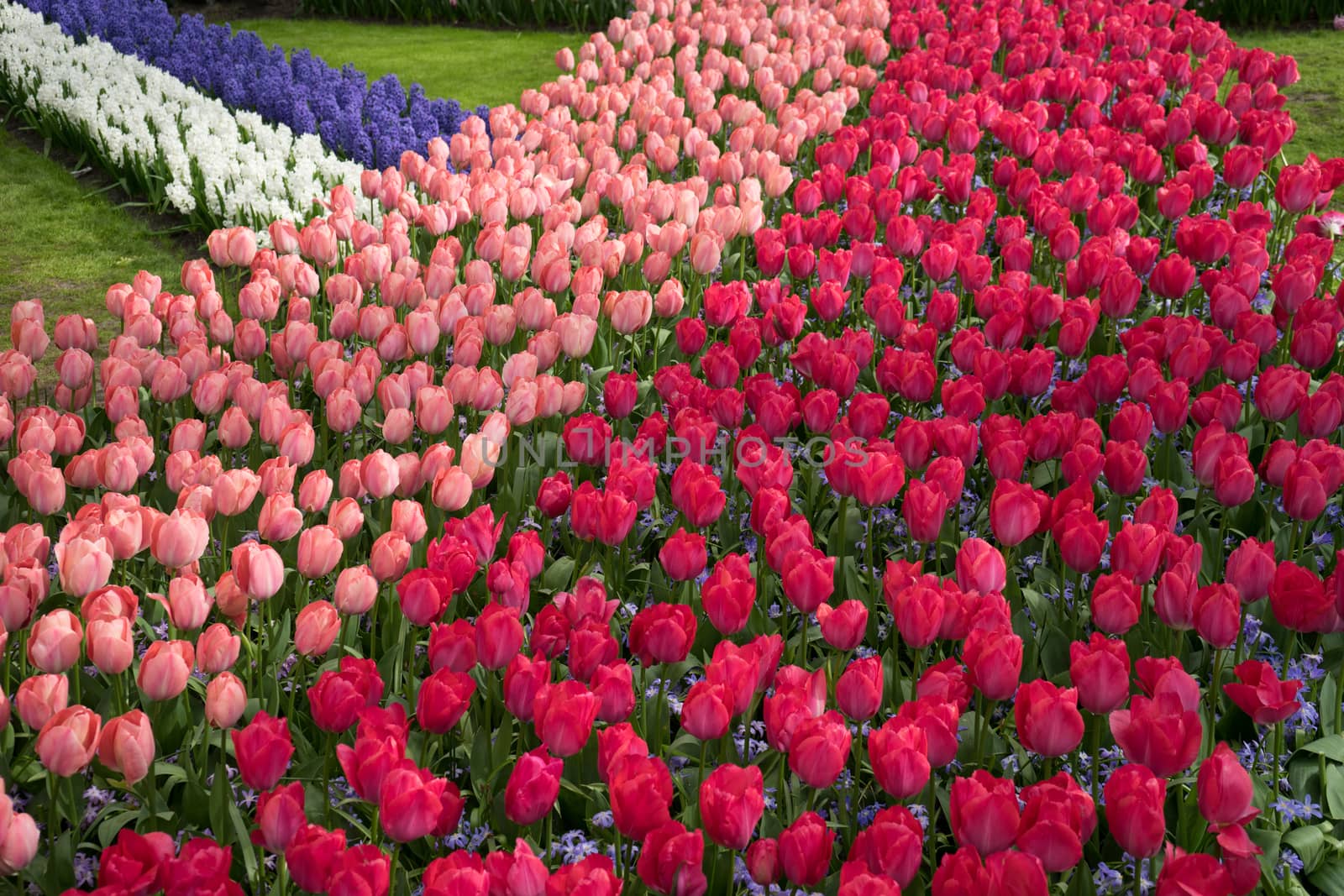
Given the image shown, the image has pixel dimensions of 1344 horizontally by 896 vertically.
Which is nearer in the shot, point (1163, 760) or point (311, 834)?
point (311, 834)

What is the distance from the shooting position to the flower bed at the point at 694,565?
186 cm

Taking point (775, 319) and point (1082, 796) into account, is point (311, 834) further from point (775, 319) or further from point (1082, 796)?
point (775, 319)

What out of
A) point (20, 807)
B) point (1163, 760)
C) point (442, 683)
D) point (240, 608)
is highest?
point (1163, 760)

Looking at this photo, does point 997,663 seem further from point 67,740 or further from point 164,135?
point 164,135

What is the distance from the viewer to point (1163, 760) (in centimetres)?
184

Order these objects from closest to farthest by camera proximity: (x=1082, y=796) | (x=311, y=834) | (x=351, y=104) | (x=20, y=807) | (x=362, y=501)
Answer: (x=311, y=834) → (x=1082, y=796) → (x=20, y=807) → (x=362, y=501) → (x=351, y=104)

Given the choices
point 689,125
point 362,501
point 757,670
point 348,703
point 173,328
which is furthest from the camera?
point 689,125

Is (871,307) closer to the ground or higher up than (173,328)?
higher up

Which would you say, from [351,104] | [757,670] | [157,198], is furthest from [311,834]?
[351,104]

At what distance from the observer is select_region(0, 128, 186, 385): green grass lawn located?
6133 mm

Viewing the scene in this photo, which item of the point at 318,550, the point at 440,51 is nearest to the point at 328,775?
the point at 318,550

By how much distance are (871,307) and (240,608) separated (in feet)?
7.11

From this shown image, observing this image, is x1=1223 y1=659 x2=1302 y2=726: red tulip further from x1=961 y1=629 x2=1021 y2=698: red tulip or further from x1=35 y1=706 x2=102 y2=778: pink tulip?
x1=35 y1=706 x2=102 y2=778: pink tulip

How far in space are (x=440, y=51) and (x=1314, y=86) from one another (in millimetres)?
7425
